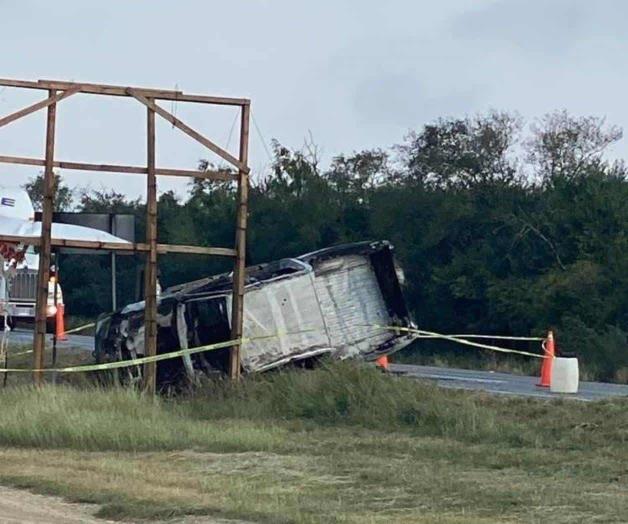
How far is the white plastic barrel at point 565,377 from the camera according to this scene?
2206 centimetres

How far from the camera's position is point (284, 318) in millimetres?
22438

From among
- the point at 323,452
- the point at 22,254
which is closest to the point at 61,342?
the point at 22,254

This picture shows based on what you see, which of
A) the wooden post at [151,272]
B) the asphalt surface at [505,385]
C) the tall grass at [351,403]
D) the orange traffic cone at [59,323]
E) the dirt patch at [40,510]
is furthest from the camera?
the orange traffic cone at [59,323]

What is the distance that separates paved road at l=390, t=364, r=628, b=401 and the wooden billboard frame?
10.3ft

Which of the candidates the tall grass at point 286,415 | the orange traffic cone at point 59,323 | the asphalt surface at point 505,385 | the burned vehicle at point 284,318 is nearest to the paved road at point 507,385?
the asphalt surface at point 505,385

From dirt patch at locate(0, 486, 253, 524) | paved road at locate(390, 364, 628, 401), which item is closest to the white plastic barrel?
paved road at locate(390, 364, 628, 401)

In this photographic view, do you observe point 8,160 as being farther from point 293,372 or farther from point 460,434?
point 460,434

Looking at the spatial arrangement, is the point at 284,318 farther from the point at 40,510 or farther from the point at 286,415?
the point at 40,510

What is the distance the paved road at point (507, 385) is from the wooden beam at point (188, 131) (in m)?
3.99

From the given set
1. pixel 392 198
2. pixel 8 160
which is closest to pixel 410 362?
pixel 392 198

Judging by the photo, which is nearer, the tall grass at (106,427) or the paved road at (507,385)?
the tall grass at (106,427)

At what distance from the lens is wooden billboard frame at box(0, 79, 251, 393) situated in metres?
20.4

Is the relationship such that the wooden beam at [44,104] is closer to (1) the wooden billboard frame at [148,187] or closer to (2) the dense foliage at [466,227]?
(1) the wooden billboard frame at [148,187]

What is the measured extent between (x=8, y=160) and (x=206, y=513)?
33.3 feet
